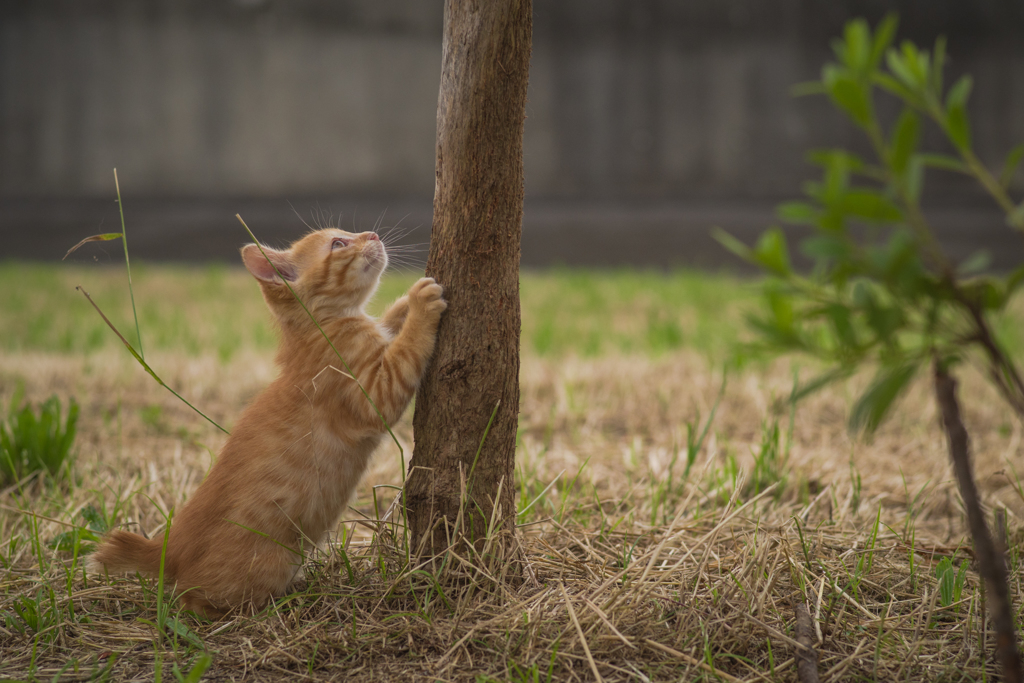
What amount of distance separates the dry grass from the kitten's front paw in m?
0.44

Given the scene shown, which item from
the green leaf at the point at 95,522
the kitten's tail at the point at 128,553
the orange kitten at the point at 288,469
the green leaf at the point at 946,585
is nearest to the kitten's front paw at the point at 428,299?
the orange kitten at the point at 288,469

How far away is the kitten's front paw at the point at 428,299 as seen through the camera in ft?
4.32

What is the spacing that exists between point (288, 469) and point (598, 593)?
2.02 feet

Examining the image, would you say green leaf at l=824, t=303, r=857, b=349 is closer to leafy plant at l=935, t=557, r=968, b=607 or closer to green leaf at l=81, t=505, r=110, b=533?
leafy plant at l=935, t=557, r=968, b=607

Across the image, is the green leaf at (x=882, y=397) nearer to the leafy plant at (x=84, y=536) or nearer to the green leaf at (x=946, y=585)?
the green leaf at (x=946, y=585)

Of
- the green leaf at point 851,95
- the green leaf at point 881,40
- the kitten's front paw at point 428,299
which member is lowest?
the kitten's front paw at point 428,299

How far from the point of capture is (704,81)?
384 inches

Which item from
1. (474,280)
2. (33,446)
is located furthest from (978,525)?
(33,446)

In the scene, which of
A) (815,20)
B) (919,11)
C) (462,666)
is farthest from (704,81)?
(462,666)

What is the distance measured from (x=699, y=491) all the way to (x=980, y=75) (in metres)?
10.2

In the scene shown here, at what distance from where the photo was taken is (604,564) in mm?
1386

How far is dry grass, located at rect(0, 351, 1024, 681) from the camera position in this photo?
1.14 metres

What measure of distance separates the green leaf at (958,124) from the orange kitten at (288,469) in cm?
84

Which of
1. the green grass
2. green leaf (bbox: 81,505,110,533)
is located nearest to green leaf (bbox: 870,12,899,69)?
green leaf (bbox: 81,505,110,533)
